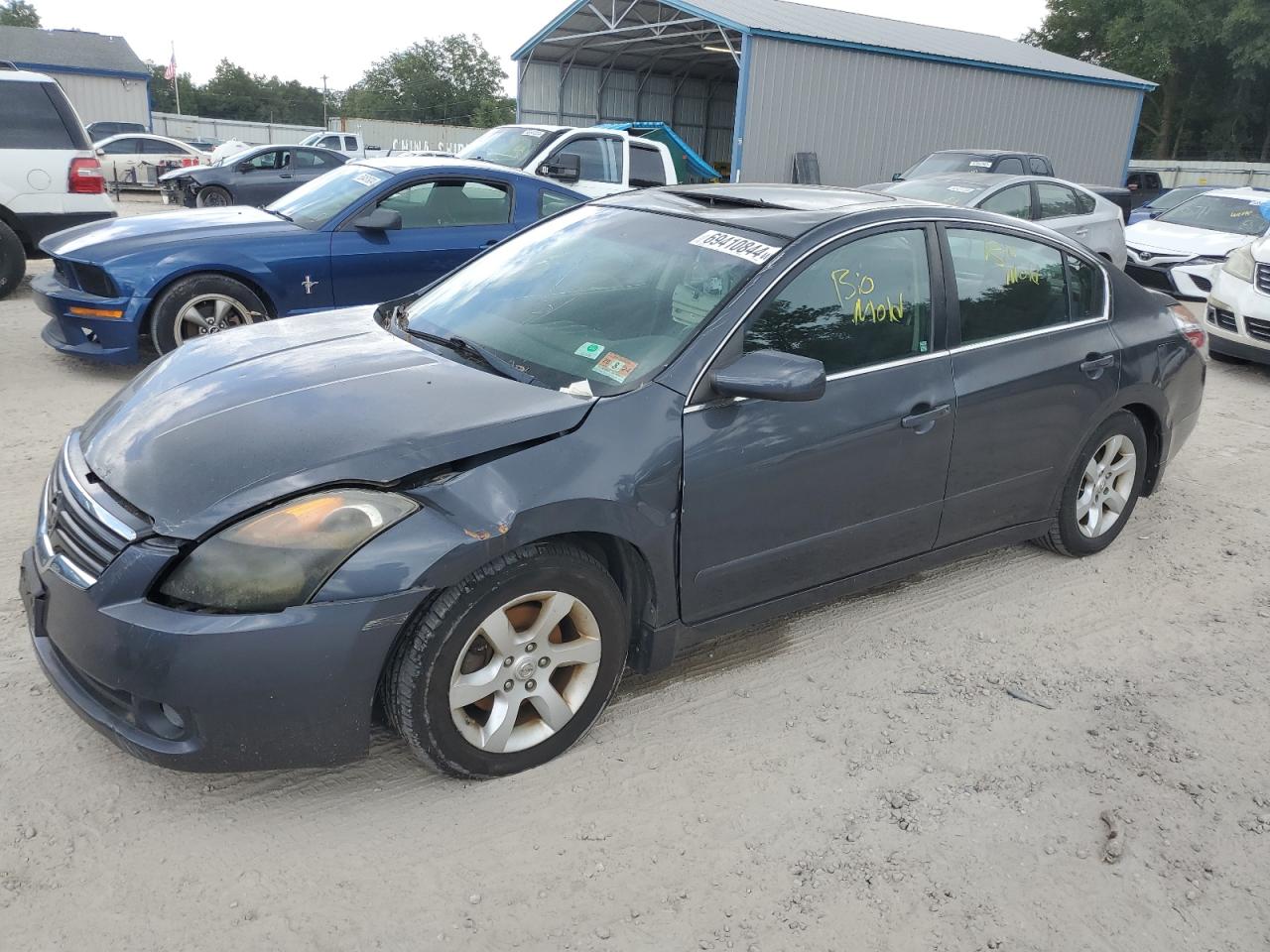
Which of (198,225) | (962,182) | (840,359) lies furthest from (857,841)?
(962,182)

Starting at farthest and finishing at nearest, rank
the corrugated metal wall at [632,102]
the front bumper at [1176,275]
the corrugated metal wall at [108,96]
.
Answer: the corrugated metal wall at [108,96], the corrugated metal wall at [632,102], the front bumper at [1176,275]

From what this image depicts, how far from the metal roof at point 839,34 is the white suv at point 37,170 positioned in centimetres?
1346

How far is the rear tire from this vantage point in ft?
28.7

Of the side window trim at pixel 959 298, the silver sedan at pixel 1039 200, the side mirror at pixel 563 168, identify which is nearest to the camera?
the side window trim at pixel 959 298

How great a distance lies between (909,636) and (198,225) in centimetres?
535

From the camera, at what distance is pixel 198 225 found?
655 centimetres

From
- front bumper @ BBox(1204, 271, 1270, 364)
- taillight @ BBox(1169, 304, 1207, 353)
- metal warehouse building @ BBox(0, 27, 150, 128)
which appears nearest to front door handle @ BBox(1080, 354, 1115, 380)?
taillight @ BBox(1169, 304, 1207, 353)

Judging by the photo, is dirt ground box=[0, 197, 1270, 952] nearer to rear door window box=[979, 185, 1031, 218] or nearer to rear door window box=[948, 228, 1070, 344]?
rear door window box=[948, 228, 1070, 344]

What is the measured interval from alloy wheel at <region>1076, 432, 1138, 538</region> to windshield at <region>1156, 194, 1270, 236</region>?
10.6m

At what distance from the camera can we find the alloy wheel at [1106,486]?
4.36m

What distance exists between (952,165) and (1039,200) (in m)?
3.78

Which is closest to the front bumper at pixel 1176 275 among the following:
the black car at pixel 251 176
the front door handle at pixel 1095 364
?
the front door handle at pixel 1095 364

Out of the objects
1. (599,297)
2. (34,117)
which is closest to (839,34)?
(34,117)

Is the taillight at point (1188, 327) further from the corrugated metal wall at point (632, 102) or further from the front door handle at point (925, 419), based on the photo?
the corrugated metal wall at point (632, 102)
